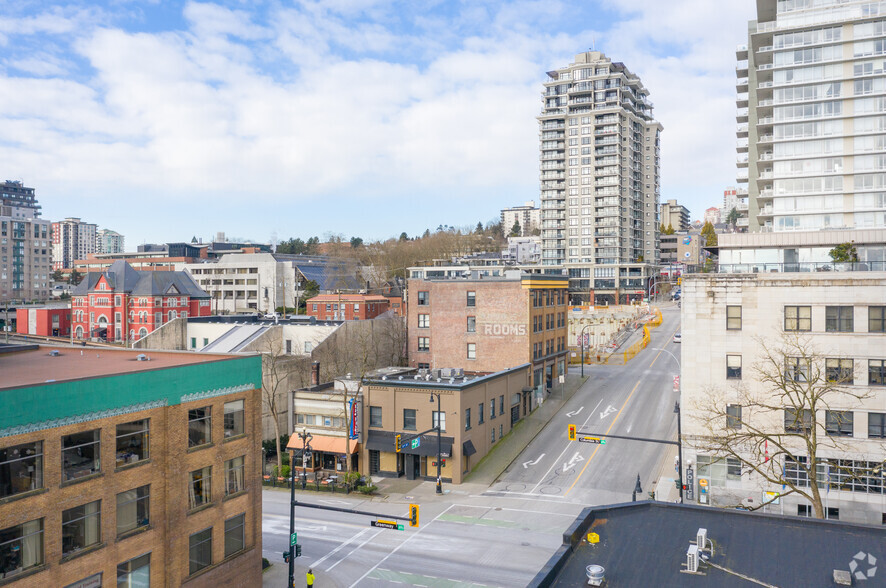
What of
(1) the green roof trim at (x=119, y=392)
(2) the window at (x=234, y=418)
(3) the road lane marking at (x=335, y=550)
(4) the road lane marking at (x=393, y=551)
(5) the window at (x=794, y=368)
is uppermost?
(1) the green roof trim at (x=119, y=392)

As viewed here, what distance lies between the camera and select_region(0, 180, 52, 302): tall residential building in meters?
153

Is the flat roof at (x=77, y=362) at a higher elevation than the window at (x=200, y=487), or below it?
higher

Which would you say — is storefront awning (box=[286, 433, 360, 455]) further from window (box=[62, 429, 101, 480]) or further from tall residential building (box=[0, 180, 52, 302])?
tall residential building (box=[0, 180, 52, 302])

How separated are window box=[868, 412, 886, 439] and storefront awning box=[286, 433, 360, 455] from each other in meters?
33.7

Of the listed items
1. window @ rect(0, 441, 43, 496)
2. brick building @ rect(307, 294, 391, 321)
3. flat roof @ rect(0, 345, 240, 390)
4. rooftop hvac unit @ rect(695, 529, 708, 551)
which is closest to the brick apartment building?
brick building @ rect(307, 294, 391, 321)

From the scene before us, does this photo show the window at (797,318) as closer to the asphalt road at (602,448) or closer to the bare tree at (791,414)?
the bare tree at (791,414)

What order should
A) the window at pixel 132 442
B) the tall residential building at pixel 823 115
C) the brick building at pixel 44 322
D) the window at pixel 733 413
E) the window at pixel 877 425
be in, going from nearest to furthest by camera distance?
the window at pixel 132 442, the window at pixel 877 425, the window at pixel 733 413, the tall residential building at pixel 823 115, the brick building at pixel 44 322

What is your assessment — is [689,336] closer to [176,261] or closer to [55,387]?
[55,387]

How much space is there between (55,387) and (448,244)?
14902cm

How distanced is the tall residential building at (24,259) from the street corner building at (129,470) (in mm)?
147677

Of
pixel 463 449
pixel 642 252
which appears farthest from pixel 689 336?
pixel 642 252

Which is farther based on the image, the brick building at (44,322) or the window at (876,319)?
the brick building at (44,322)

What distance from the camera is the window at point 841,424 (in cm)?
3691

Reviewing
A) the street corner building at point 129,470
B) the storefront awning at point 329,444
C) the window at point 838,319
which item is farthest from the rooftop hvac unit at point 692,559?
the storefront awning at point 329,444
